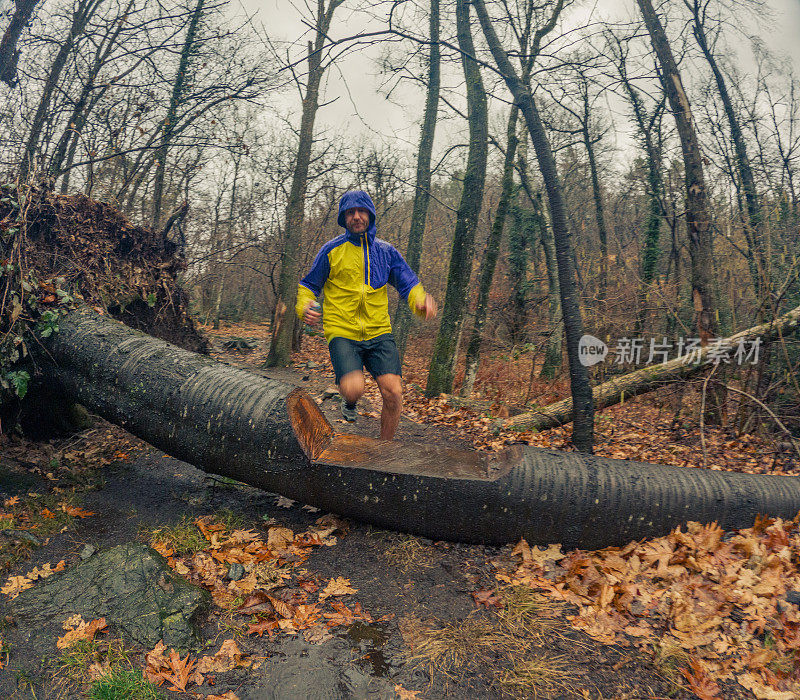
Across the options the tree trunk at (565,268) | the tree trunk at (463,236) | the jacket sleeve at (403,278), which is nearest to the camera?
the jacket sleeve at (403,278)

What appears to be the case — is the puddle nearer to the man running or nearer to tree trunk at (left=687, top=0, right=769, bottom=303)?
the man running

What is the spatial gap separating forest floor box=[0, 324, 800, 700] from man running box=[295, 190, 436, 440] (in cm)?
106

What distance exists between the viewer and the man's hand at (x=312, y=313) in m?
3.83

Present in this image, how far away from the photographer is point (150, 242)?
630cm

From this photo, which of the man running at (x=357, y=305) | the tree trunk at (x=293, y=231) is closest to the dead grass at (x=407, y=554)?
the man running at (x=357, y=305)

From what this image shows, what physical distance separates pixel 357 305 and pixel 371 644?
94.2 inches

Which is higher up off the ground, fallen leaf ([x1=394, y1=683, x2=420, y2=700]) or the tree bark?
the tree bark

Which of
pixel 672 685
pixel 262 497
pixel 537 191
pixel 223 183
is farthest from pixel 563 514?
pixel 223 183

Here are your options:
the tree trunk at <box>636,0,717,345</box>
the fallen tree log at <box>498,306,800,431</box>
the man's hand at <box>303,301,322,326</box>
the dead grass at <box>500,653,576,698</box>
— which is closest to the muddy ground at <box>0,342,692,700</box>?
the dead grass at <box>500,653,576,698</box>

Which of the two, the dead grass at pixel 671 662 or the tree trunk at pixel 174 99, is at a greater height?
the tree trunk at pixel 174 99

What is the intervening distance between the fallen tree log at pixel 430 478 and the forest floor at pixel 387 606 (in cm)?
15

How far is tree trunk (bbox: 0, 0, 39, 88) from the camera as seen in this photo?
5.52m

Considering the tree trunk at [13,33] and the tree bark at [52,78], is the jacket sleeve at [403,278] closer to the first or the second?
the tree bark at [52,78]

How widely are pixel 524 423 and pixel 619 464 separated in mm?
3423
